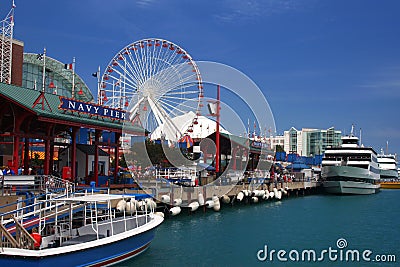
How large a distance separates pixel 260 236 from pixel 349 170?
145 ft

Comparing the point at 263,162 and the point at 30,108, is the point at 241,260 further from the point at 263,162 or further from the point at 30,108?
the point at 263,162

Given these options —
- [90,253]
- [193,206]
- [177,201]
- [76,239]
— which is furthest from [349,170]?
[90,253]

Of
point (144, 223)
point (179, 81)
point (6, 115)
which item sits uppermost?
point (179, 81)

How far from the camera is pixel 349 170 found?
6944 centimetres

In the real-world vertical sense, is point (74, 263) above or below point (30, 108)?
below

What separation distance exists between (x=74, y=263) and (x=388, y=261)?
15.2 meters

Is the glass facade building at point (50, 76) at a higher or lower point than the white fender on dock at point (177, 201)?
higher

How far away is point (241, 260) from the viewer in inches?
875

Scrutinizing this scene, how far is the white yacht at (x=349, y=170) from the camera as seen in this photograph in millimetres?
70062

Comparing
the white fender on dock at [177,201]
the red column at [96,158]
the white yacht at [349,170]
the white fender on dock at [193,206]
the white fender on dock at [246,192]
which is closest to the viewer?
the red column at [96,158]

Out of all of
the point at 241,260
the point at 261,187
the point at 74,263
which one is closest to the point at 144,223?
the point at 241,260

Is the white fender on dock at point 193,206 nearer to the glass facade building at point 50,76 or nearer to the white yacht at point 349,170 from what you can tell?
the white yacht at point 349,170

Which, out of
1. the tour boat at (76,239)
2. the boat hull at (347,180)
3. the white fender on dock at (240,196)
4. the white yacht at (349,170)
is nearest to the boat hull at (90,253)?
the tour boat at (76,239)

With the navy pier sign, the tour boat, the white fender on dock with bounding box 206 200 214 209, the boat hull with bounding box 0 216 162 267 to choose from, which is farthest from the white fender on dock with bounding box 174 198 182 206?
the boat hull with bounding box 0 216 162 267
